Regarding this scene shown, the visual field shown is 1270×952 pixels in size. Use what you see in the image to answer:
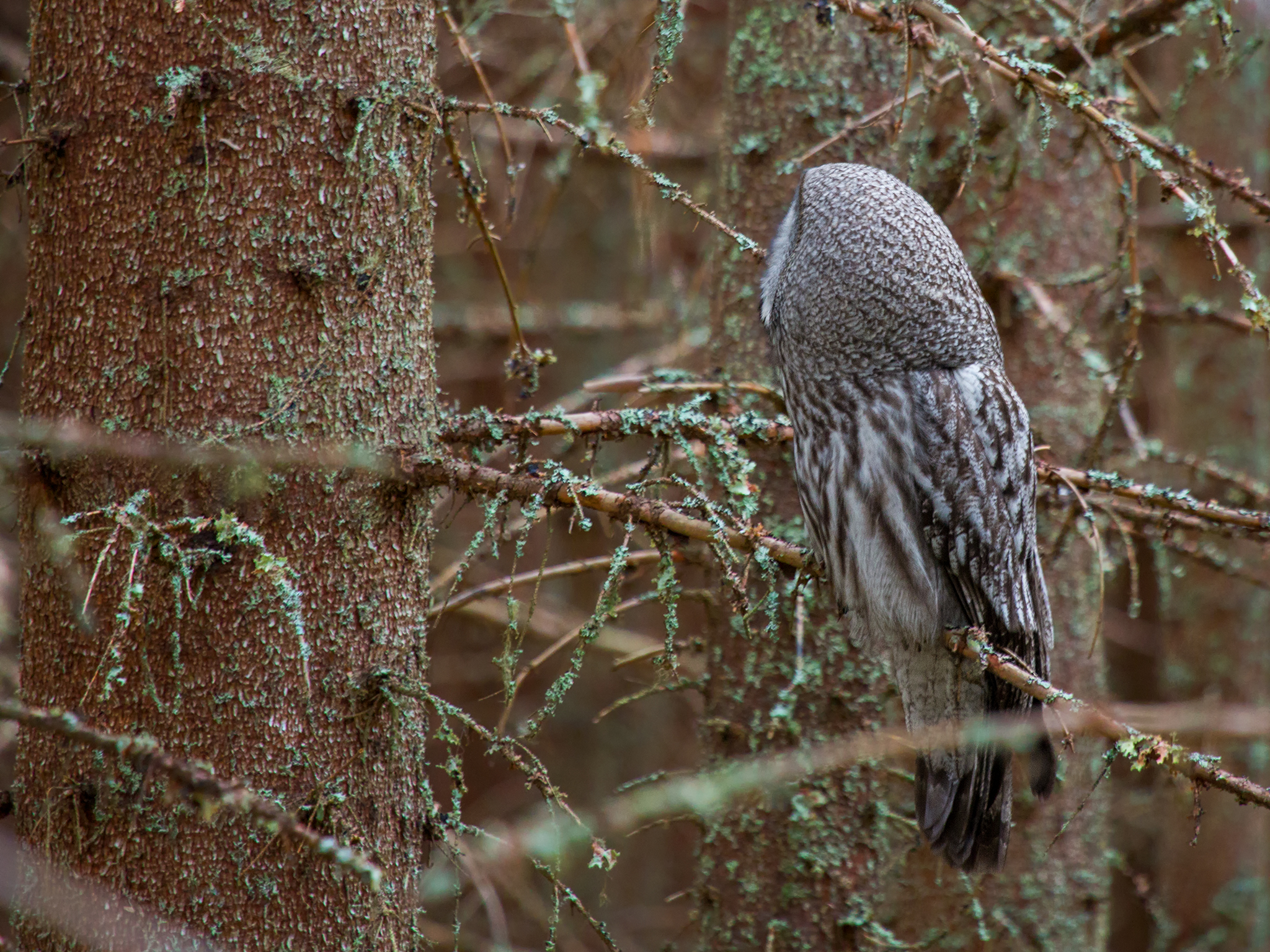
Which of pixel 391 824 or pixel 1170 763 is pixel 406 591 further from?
pixel 1170 763

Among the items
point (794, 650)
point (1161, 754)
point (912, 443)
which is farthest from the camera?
point (794, 650)

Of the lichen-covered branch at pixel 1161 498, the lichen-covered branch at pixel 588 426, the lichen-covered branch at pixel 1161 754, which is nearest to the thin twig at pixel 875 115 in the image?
the lichen-covered branch at pixel 588 426

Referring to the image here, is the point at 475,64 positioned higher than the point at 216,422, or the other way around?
the point at 475,64

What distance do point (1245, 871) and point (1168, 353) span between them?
2759mm

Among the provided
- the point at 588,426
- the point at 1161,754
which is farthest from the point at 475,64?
the point at 1161,754

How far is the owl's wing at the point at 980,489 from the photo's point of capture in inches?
109

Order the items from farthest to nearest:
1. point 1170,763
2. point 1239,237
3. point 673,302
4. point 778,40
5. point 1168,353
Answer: point 1168,353 < point 1239,237 < point 673,302 < point 778,40 < point 1170,763

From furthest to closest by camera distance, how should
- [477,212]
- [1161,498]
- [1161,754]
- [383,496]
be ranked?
[1161,498], [477,212], [383,496], [1161,754]

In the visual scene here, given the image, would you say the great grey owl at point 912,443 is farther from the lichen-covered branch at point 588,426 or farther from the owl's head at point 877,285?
the lichen-covered branch at point 588,426

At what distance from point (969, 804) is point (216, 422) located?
6.48 ft

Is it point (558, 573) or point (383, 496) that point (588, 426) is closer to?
point (383, 496)

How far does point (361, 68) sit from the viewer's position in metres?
2.07

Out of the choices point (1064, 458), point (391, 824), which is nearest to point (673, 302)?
point (1064, 458)

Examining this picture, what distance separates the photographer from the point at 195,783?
124cm
